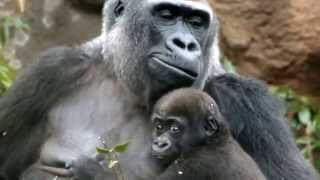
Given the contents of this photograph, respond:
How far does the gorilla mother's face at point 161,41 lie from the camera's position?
4.54 meters

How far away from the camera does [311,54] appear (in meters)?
8.04

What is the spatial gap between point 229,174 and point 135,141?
0.67 meters

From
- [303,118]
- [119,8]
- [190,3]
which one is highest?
[190,3]

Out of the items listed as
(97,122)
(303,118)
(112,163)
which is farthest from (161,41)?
(303,118)

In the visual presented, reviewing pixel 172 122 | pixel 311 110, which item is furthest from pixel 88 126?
pixel 311 110

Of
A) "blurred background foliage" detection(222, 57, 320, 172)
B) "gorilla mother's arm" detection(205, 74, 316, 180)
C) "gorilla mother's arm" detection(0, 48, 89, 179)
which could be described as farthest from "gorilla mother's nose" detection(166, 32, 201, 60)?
"blurred background foliage" detection(222, 57, 320, 172)

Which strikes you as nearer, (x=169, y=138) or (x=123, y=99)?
(x=169, y=138)

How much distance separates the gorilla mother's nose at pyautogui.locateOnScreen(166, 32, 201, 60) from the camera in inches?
178

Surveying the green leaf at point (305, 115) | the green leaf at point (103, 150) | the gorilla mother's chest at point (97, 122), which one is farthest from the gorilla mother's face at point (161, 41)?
the green leaf at point (305, 115)

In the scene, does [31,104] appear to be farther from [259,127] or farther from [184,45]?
[259,127]

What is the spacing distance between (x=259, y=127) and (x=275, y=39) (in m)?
3.30

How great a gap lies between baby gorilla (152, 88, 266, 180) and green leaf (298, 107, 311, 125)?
3.25m

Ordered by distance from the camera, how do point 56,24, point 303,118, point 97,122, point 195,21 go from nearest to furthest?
1. point 195,21
2. point 97,122
3. point 303,118
4. point 56,24

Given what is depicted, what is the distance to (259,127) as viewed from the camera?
4.87 m
